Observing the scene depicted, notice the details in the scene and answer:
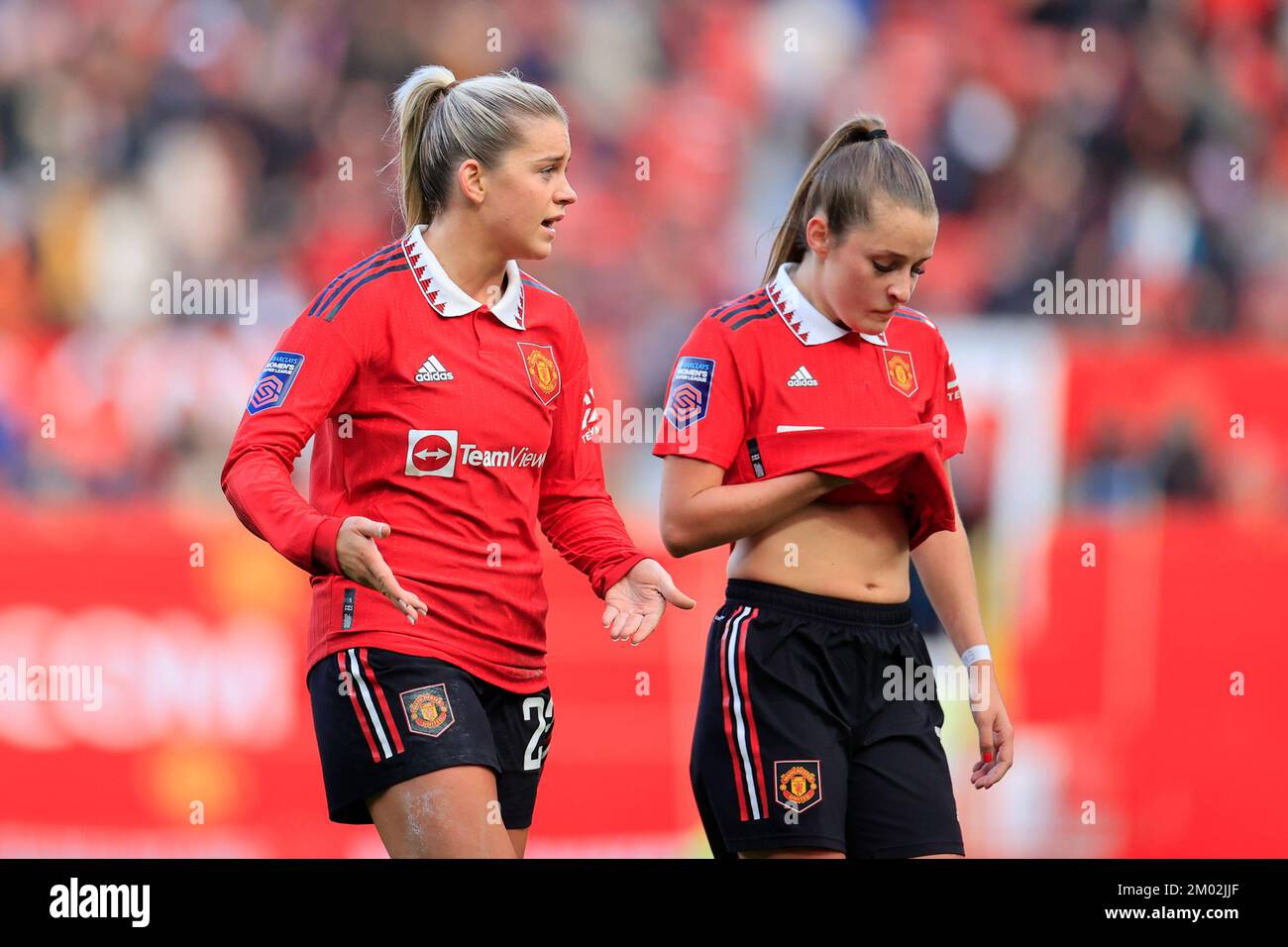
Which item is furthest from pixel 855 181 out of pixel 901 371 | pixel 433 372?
pixel 433 372

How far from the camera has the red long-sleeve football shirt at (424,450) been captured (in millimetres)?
2725

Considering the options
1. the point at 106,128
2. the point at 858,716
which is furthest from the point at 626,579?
the point at 106,128

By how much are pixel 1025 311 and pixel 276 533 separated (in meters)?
4.94

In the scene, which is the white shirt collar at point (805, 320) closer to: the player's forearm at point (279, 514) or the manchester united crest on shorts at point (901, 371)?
the manchester united crest on shorts at point (901, 371)

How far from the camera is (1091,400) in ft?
19.8

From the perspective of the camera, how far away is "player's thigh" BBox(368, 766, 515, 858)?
2.60 meters

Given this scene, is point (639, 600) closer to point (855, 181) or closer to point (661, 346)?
point (855, 181)

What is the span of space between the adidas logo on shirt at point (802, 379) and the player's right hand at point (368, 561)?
895mm

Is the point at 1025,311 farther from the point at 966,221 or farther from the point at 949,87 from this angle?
the point at 949,87

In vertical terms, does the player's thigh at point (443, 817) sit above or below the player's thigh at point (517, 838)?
above

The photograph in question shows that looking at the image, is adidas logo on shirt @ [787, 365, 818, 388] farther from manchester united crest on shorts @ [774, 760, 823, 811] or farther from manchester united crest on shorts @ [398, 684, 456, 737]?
manchester united crest on shorts @ [398, 684, 456, 737]

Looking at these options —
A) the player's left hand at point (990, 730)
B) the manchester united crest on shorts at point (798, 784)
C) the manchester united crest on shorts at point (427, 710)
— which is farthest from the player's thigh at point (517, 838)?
the player's left hand at point (990, 730)

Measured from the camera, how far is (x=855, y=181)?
9.82ft

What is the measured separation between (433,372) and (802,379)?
69 cm
